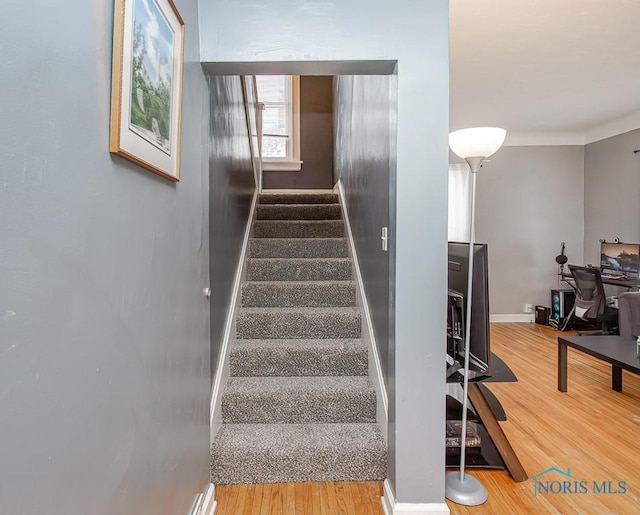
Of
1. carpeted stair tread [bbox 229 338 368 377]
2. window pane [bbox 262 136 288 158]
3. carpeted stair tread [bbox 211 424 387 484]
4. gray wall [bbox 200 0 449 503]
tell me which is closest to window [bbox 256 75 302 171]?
window pane [bbox 262 136 288 158]

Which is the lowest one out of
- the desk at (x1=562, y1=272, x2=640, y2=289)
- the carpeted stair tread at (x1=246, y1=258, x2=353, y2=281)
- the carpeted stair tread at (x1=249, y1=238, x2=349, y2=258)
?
the desk at (x1=562, y1=272, x2=640, y2=289)

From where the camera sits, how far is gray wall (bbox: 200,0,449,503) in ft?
4.83

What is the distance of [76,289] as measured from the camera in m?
0.68

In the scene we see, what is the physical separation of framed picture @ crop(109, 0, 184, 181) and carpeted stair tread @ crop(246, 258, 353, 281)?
170cm

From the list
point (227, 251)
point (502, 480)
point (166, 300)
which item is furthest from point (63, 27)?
point (502, 480)

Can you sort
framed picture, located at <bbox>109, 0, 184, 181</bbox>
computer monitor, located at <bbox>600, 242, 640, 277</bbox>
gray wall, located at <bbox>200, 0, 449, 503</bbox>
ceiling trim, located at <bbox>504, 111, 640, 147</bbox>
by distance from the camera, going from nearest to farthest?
framed picture, located at <bbox>109, 0, 184, 181</bbox> → gray wall, located at <bbox>200, 0, 449, 503</bbox> → computer monitor, located at <bbox>600, 242, 640, 277</bbox> → ceiling trim, located at <bbox>504, 111, 640, 147</bbox>

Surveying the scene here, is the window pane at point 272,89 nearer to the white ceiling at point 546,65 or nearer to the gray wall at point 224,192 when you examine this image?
the white ceiling at point 546,65

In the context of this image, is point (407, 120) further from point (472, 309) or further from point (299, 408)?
point (299, 408)

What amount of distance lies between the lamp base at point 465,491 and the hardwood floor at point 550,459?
0.03 m

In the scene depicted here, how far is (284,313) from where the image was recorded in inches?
94.9

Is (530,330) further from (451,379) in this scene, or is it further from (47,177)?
(47,177)

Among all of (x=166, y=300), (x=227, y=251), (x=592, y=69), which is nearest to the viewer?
(x=166, y=300)

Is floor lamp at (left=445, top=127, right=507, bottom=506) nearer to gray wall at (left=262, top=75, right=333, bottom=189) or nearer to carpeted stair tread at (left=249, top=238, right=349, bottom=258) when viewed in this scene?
carpeted stair tread at (left=249, top=238, right=349, bottom=258)

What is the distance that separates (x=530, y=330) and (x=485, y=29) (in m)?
3.77
